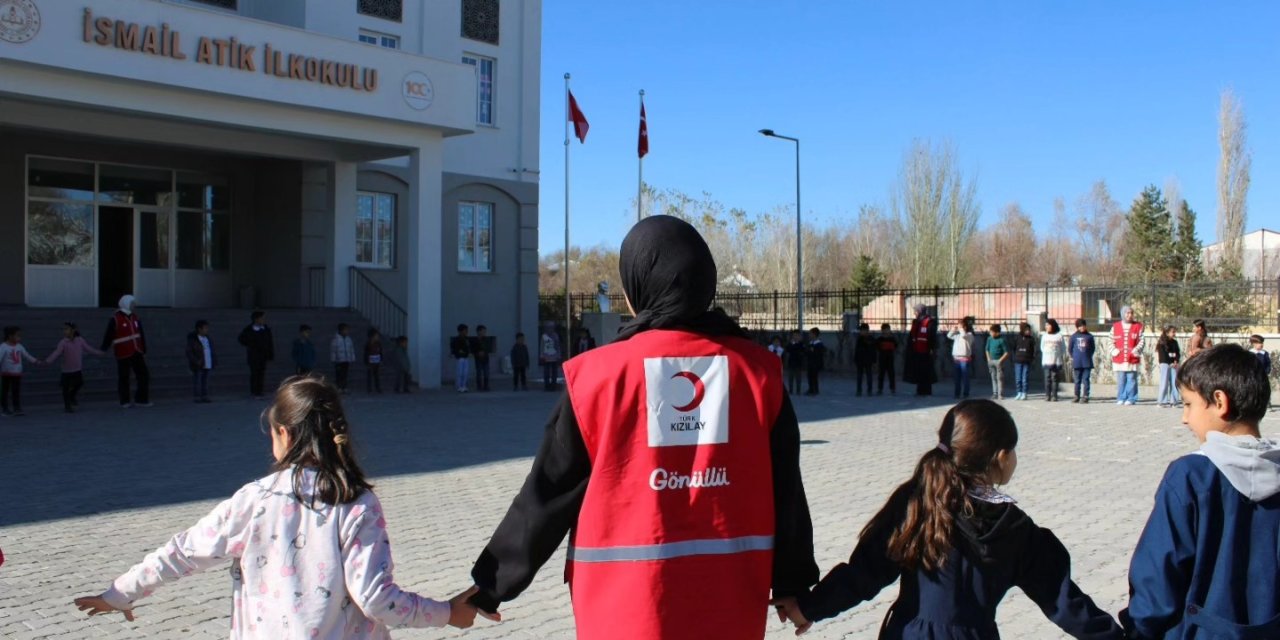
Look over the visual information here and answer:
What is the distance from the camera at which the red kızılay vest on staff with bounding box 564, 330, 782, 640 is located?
8.61 feet

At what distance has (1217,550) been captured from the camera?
2854mm

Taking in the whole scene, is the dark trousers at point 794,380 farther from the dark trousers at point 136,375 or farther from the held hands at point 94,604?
the held hands at point 94,604

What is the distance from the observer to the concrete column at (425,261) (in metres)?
21.3

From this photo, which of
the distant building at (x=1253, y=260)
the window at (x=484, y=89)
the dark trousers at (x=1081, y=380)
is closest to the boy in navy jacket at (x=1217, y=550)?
the dark trousers at (x=1081, y=380)

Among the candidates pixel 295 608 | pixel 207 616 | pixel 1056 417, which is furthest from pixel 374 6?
pixel 295 608

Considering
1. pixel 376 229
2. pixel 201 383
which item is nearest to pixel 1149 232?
pixel 376 229

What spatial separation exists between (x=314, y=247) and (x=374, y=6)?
5.44 metres

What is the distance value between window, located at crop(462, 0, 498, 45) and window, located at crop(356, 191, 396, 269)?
14.9 ft

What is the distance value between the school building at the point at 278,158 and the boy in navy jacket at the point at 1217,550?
17.2m

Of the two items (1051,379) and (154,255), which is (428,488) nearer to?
(1051,379)

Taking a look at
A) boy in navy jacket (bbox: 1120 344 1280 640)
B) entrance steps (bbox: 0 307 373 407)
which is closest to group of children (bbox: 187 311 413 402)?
entrance steps (bbox: 0 307 373 407)

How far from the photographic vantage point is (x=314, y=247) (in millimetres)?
23266

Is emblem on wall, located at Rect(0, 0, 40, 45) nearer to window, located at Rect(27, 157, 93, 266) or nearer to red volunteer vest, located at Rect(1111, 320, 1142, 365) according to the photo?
window, located at Rect(27, 157, 93, 266)

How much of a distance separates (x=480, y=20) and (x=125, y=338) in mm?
12443
